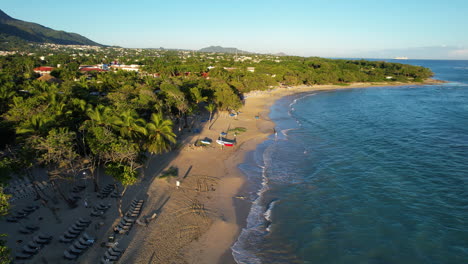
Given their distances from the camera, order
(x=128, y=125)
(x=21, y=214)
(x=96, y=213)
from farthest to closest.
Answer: (x=128, y=125) → (x=96, y=213) → (x=21, y=214)

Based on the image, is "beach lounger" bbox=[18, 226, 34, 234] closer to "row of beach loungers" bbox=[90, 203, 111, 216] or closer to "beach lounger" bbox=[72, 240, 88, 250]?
"row of beach loungers" bbox=[90, 203, 111, 216]

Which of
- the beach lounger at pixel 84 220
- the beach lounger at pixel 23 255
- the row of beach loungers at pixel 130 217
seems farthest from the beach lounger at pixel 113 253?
the beach lounger at pixel 23 255

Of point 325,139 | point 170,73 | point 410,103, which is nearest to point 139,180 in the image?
point 325,139

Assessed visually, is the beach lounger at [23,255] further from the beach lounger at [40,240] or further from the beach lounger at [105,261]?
the beach lounger at [105,261]

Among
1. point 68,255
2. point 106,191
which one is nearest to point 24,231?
point 68,255

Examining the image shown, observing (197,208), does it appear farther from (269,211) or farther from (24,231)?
(24,231)

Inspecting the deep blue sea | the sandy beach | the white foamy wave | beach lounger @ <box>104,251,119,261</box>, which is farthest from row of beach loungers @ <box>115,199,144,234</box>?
the white foamy wave
